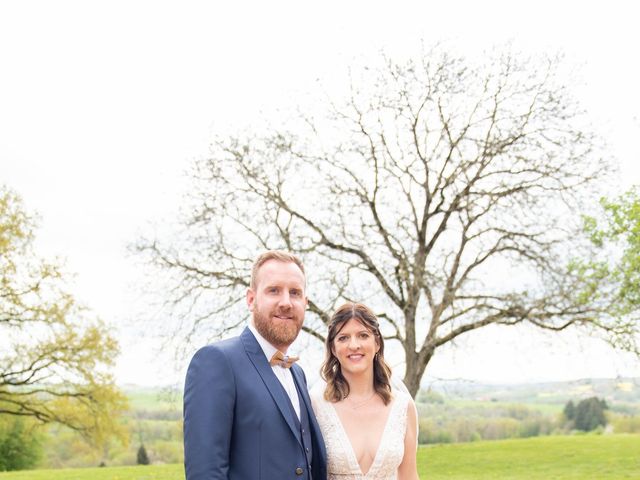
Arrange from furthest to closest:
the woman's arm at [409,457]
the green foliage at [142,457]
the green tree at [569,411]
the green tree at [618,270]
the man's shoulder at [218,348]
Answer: the green tree at [569,411] → the green foliage at [142,457] → the green tree at [618,270] → the woman's arm at [409,457] → the man's shoulder at [218,348]

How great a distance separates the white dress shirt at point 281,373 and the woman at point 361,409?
81cm

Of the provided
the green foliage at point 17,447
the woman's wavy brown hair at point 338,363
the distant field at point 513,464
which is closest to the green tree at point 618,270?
the distant field at point 513,464

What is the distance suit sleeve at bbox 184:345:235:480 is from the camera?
376cm

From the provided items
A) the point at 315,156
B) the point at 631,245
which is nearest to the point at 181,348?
the point at 315,156

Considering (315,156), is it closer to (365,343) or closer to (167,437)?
(365,343)

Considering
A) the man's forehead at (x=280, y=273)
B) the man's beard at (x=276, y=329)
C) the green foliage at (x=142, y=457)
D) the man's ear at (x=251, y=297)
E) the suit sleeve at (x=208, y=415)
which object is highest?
the man's forehead at (x=280, y=273)

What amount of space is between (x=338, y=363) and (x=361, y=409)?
1.15 feet

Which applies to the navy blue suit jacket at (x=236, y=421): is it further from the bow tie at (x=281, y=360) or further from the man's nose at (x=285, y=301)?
the man's nose at (x=285, y=301)

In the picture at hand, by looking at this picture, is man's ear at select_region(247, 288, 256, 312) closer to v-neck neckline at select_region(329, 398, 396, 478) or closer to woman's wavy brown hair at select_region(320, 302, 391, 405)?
woman's wavy brown hair at select_region(320, 302, 391, 405)

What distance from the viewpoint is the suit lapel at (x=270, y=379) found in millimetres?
4043

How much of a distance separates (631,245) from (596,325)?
9.20 ft

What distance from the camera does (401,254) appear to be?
21188mm

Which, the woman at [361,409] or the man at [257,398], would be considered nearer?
the man at [257,398]

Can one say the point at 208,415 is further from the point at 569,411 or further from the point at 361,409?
the point at 569,411
